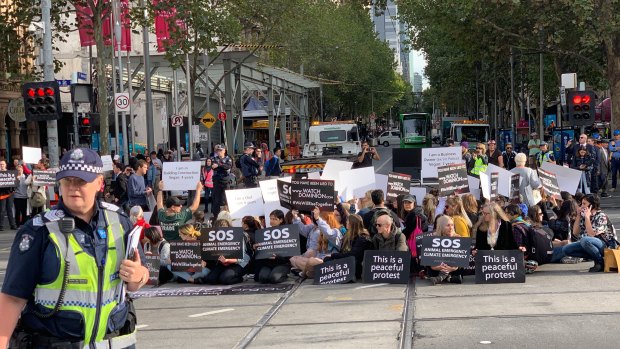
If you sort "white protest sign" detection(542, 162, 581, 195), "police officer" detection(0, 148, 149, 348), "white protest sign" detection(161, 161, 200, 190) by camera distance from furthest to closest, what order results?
1. "white protest sign" detection(542, 162, 581, 195)
2. "white protest sign" detection(161, 161, 200, 190)
3. "police officer" detection(0, 148, 149, 348)

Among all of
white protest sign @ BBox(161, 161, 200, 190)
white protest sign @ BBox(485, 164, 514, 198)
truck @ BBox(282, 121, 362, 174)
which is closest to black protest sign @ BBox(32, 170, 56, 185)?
white protest sign @ BBox(161, 161, 200, 190)

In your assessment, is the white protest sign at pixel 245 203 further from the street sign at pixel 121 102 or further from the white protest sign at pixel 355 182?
the street sign at pixel 121 102

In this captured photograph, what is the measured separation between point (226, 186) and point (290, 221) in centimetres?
734

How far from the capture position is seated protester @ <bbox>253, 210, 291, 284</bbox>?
14.3 m

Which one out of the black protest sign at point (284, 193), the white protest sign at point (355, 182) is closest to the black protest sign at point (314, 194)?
the black protest sign at point (284, 193)

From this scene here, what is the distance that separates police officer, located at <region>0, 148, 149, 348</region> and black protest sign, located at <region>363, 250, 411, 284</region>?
364 inches

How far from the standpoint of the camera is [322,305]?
1212cm

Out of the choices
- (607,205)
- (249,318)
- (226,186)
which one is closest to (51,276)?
(249,318)

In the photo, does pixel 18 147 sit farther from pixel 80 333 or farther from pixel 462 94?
pixel 462 94

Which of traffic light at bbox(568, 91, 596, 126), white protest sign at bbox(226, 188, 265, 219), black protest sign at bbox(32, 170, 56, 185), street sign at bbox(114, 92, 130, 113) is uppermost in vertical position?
street sign at bbox(114, 92, 130, 113)

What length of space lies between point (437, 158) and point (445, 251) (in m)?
6.91

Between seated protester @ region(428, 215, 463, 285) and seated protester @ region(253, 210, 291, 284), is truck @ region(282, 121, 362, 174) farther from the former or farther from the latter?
seated protester @ region(428, 215, 463, 285)

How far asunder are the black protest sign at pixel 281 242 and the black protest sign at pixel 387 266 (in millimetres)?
1174

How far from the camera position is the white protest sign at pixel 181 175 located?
62.8 ft
